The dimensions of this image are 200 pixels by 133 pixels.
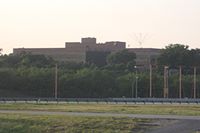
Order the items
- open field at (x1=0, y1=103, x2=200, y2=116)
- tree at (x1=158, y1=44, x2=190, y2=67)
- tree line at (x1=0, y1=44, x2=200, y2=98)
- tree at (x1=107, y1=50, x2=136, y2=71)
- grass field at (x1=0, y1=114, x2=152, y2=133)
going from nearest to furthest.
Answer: grass field at (x1=0, y1=114, x2=152, y2=133) → open field at (x1=0, y1=103, x2=200, y2=116) → tree line at (x1=0, y1=44, x2=200, y2=98) → tree at (x1=158, y1=44, x2=190, y2=67) → tree at (x1=107, y1=50, x2=136, y2=71)

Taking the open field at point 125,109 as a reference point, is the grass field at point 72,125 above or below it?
below

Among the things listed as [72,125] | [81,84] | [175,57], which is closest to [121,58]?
[175,57]

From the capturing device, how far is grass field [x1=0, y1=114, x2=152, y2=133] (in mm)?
32812

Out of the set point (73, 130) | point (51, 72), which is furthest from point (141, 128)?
point (51, 72)

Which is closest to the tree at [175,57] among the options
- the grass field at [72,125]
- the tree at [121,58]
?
the tree at [121,58]

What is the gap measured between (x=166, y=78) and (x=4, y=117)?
281ft

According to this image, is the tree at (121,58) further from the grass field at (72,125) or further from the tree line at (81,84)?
the grass field at (72,125)

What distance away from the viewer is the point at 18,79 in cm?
12719

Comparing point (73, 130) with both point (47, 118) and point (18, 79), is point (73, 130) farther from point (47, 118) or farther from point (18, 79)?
point (18, 79)

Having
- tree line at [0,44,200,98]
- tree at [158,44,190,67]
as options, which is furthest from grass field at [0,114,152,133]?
tree at [158,44,190,67]

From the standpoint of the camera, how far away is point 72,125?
112 feet

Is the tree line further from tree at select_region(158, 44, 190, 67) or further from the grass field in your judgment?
the grass field

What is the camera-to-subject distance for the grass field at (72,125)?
108 ft

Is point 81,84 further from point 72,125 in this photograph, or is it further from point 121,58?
point 72,125
